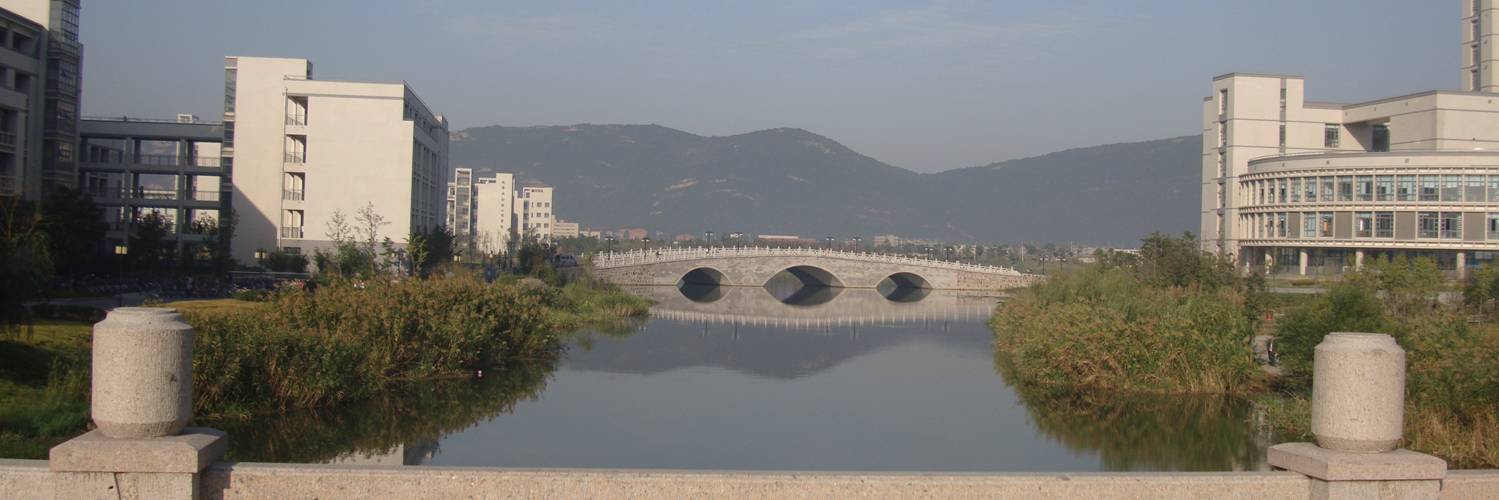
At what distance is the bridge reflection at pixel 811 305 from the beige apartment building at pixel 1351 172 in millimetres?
8629

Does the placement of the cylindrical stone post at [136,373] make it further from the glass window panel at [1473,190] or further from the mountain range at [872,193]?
the mountain range at [872,193]

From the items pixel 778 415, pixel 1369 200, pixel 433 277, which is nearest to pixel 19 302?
pixel 433 277

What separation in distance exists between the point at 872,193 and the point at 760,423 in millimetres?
168313

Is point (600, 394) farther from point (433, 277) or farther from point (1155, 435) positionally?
point (1155, 435)

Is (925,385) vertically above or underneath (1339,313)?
underneath

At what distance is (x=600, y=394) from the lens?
15766 millimetres

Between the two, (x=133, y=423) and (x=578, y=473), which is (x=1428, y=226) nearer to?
(x=578, y=473)

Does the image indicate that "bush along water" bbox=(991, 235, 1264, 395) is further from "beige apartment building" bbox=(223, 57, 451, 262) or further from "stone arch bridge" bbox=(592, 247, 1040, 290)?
"stone arch bridge" bbox=(592, 247, 1040, 290)

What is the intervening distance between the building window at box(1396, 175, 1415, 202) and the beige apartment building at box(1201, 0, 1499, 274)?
3 cm

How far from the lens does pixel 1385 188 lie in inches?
1558

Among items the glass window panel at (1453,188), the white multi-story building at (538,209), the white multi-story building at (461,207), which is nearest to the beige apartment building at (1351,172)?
the glass window panel at (1453,188)

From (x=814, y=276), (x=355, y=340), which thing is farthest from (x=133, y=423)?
(x=814, y=276)

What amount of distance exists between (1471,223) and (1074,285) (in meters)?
20.6

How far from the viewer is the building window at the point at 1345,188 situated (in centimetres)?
4028
